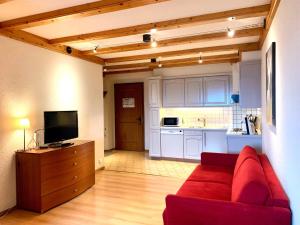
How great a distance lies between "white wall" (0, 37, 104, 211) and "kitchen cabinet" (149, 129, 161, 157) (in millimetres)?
1924

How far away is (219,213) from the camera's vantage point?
1936 millimetres

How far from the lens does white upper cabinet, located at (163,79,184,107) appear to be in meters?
6.37

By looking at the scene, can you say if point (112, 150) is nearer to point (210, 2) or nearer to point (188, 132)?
point (188, 132)

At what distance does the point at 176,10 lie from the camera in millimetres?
2914

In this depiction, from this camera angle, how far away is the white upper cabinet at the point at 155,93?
21.2 feet

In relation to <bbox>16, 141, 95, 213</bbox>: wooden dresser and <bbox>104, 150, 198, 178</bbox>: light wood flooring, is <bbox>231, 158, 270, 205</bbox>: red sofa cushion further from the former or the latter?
<bbox>104, 150, 198, 178</bbox>: light wood flooring

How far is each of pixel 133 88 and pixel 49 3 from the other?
5129mm

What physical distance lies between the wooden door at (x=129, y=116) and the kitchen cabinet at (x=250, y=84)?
3.86 meters

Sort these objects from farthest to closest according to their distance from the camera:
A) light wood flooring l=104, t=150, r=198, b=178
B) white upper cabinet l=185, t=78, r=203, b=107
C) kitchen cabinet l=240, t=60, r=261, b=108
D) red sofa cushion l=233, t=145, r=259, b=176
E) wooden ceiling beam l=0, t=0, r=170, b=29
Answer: white upper cabinet l=185, t=78, r=203, b=107 < light wood flooring l=104, t=150, r=198, b=178 < kitchen cabinet l=240, t=60, r=261, b=108 < red sofa cushion l=233, t=145, r=259, b=176 < wooden ceiling beam l=0, t=0, r=170, b=29

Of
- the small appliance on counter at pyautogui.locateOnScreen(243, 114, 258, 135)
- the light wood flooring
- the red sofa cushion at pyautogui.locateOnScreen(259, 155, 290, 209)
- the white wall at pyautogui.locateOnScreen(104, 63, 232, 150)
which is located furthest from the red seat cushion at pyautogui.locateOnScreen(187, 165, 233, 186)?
the white wall at pyautogui.locateOnScreen(104, 63, 232, 150)

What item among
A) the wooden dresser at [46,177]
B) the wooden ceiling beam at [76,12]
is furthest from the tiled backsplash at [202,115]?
the wooden ceiling beam at [76,12]

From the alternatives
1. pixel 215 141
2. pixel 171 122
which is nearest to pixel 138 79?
pixel 171 122

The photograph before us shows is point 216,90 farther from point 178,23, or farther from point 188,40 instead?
point 178,23

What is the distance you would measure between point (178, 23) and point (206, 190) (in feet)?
6.89
